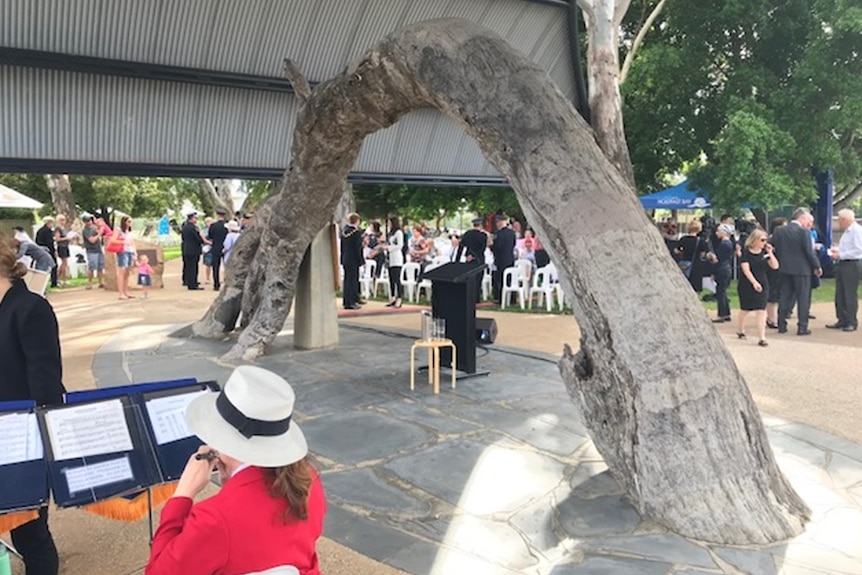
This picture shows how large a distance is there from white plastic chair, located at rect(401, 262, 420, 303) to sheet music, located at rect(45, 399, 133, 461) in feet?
41.8


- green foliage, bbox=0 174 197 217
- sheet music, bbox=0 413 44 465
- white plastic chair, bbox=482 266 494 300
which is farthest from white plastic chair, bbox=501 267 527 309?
green foliage, bbox=0 174 197 217

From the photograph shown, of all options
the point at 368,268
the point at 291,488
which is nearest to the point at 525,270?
the point at 368,268

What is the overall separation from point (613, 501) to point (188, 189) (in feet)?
160

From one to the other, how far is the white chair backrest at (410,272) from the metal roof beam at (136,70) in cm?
674

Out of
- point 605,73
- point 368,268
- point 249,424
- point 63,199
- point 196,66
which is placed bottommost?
point 249,424

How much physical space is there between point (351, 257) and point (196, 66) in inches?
211

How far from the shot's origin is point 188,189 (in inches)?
1913

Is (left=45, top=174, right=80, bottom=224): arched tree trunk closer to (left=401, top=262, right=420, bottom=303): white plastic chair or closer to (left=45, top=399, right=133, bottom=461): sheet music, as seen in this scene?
(left=401, top=262, right=420, bottom=303): white plastic chair

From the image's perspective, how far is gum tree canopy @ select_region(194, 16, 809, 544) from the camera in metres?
3.98

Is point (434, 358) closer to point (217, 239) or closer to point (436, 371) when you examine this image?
point (436, 371)

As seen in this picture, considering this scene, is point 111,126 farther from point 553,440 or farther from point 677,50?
point 677,50

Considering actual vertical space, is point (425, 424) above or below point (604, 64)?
below

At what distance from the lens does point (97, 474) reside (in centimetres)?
294

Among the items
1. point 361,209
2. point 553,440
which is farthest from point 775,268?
point 361,209
